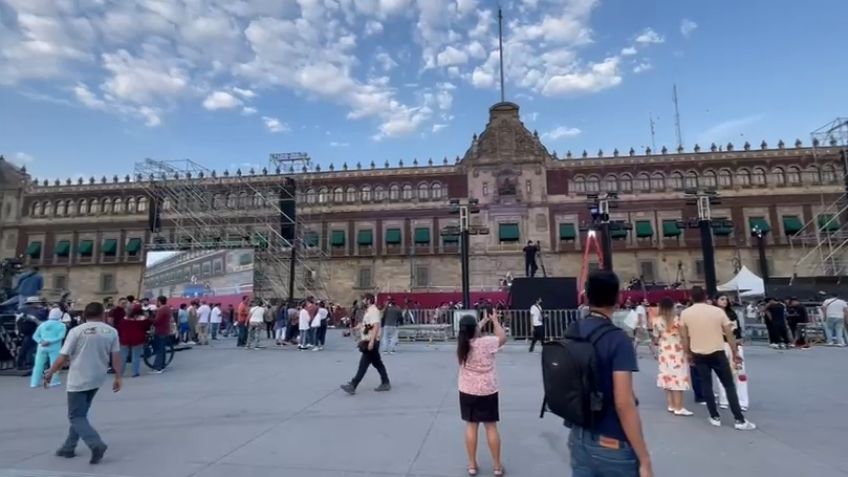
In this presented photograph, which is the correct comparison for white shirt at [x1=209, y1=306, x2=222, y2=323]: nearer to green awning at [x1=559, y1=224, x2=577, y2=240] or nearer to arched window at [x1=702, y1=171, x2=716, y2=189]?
green awning at [x1=559, y1=224, x2=577, y2=240]

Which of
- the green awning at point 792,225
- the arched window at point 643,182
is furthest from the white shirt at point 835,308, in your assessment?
the green awning at point 792,225

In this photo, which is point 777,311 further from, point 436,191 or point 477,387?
point 436,191

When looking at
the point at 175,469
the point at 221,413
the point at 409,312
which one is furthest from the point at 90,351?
the point at 409,312

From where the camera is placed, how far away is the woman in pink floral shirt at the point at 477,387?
4137 millimetres

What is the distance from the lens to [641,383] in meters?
8.45

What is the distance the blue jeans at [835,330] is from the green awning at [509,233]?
73.9 feet

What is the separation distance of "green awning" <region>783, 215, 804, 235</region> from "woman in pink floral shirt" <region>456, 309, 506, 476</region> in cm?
3974

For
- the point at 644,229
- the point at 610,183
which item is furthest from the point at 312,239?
the point at 644,229

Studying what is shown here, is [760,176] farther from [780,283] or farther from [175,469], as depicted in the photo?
[175,469]

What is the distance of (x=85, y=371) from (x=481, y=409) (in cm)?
393

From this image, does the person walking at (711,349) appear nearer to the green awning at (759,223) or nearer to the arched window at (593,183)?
the arched window at (593,183)

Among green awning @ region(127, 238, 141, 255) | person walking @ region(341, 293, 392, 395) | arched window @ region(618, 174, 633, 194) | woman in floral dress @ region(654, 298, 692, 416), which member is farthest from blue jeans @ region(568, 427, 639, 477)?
green awning @ region(127, 238, 141, 255)

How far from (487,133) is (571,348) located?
37249 millimetres

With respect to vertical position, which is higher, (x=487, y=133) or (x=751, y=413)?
(x=487, y=133)
